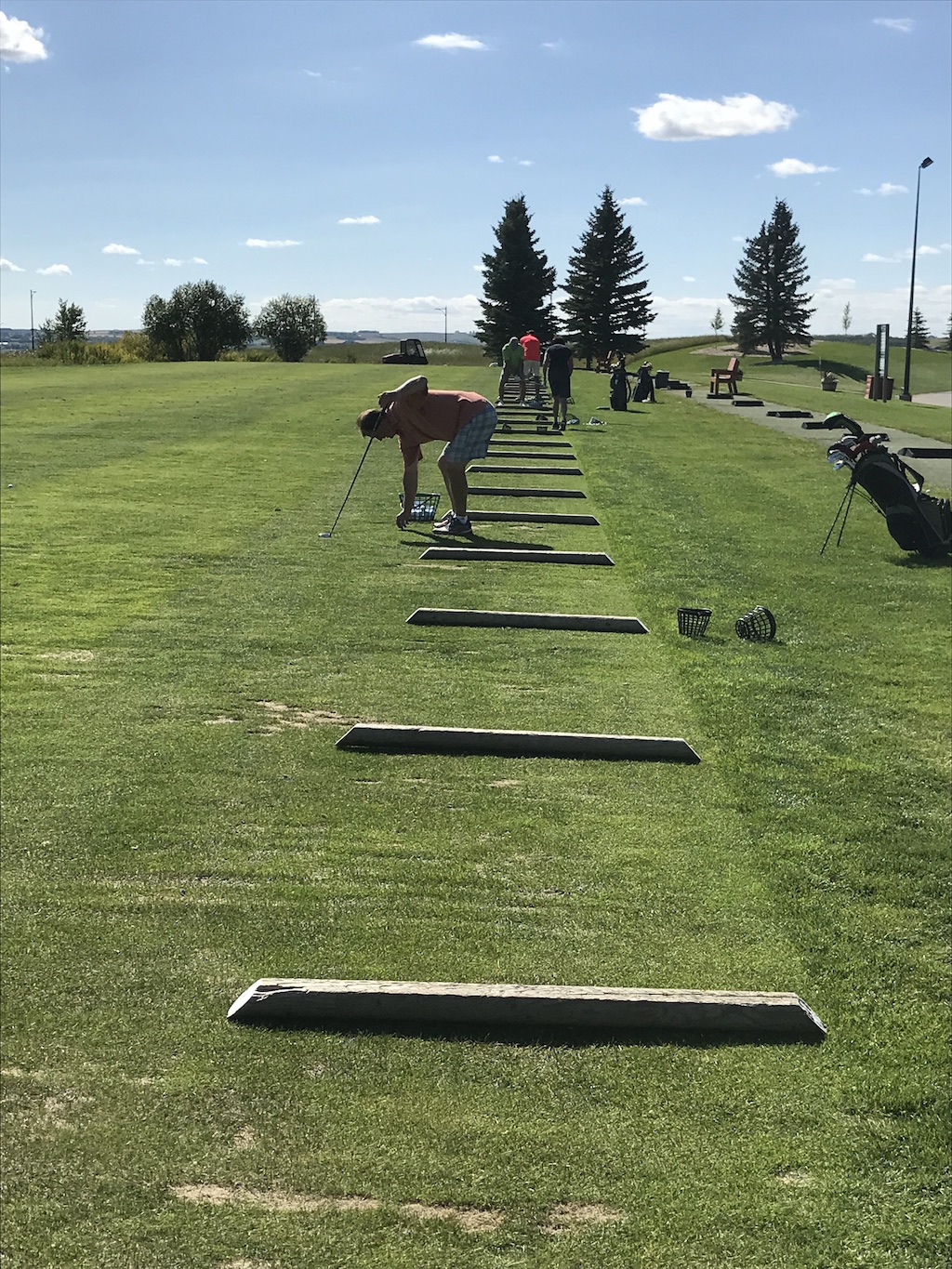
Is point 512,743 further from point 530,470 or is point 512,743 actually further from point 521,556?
point 530,470

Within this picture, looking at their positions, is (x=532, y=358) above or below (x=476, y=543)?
above

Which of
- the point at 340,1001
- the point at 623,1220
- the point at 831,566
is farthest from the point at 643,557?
the point at 623,1220

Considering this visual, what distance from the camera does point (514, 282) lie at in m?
103

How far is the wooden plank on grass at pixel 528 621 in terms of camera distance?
34.2 ft

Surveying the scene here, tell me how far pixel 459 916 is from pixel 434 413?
929 cm

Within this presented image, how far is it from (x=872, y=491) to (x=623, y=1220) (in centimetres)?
1169

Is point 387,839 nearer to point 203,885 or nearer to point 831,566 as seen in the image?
point 203,885

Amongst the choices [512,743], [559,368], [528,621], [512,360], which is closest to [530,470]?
[559,368]

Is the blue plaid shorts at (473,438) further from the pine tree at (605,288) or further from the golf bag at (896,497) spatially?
the pine tree at (605,288)

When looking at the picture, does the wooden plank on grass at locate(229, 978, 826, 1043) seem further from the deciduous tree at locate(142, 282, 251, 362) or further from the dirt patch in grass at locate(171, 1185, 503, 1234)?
the deciduous tree at locate(142, 282, 251, 362)

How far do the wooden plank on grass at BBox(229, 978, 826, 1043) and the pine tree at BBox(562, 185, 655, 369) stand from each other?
103126mm

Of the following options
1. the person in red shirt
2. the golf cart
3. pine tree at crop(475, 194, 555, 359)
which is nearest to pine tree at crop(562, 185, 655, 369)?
pine tree at crop(475, 194, 555, 359)

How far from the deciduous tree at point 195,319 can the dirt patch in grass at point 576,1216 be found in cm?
9757

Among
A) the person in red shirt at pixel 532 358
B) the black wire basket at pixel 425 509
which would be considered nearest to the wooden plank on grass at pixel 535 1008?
the black wire basket at pixel 425 509
